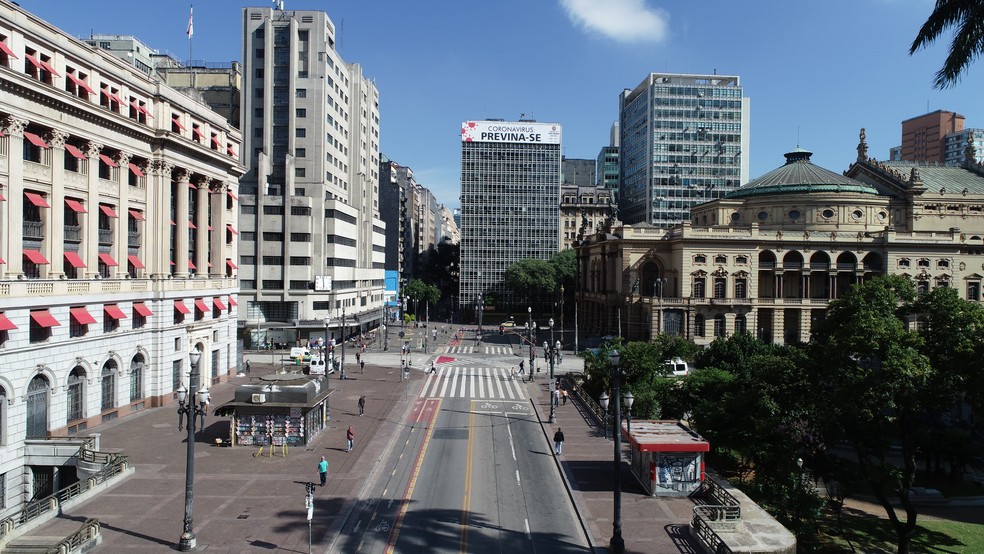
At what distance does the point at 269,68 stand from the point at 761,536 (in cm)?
7903

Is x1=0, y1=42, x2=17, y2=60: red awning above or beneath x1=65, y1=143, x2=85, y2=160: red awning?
above

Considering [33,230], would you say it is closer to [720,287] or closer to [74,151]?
[74,151]

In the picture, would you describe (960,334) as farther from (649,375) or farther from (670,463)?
(649,375)

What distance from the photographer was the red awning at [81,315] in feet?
116

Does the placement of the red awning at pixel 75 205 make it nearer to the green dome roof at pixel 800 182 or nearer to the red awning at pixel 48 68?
the red awning at pixel 48 68

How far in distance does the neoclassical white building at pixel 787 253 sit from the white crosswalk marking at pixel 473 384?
65.7ft

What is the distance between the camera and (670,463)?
27.3m

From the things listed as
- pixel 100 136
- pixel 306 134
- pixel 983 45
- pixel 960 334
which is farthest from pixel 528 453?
pixel 306 134

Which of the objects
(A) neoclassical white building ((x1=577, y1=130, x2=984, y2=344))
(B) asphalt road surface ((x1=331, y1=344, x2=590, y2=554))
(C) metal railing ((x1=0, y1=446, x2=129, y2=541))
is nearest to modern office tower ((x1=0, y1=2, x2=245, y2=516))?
(C) metal railing ((x1=0, y1=446, x2=129, y2=541))

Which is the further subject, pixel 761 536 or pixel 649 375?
pixel 649 375

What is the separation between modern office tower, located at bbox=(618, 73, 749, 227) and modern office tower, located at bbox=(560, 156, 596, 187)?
46.9 metres

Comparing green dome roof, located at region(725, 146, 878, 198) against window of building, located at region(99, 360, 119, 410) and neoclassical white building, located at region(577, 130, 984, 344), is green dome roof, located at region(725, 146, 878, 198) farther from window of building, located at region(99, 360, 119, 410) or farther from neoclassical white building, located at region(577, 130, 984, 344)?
window of building, located at region(99, 360, 119, 410)

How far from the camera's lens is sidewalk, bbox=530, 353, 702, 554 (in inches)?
891

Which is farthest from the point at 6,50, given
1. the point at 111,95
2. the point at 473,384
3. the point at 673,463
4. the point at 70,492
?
the point at 473,384
